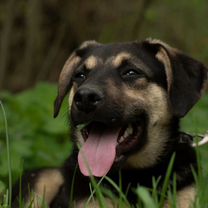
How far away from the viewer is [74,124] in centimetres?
612

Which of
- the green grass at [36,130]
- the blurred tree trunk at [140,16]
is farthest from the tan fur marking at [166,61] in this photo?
the blurred tree trunk at [140,16]

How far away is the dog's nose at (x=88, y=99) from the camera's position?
582 centimetres

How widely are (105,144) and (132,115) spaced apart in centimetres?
31

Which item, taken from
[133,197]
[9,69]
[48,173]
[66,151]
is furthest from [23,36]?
[133,197]

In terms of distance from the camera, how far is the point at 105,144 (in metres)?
6.02

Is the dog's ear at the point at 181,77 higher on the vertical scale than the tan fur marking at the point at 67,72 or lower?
higher

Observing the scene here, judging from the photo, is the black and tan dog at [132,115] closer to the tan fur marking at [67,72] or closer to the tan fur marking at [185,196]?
the tan fur marking at [185,196]

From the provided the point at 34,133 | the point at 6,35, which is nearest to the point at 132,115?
the point at 34,133

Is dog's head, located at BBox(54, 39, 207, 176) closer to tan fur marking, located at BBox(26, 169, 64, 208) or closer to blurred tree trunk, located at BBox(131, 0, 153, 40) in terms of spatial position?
tan fur marking, located at BBox(26, 169, 64, 208)

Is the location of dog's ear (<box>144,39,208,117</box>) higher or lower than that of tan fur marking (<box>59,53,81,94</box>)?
higher

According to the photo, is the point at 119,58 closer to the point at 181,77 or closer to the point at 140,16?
the point at 181,77

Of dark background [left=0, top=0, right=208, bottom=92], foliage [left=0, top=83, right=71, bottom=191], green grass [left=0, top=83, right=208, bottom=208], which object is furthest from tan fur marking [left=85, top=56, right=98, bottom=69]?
dark background [left=0, top=0, right=208, bottom=92]

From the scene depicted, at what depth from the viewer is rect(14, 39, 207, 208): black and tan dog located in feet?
19.5

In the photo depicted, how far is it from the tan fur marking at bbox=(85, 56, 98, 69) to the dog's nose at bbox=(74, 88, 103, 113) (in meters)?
0.67
